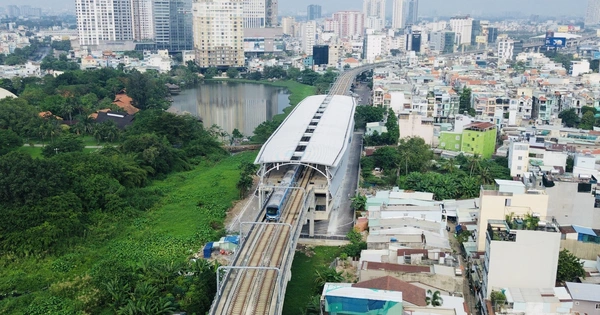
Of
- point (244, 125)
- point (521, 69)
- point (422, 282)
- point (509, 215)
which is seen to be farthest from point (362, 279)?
point (521, 69)

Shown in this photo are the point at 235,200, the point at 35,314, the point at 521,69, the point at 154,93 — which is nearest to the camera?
the point at 35,314

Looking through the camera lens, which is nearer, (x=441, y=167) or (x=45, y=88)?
(x=441, y=167)

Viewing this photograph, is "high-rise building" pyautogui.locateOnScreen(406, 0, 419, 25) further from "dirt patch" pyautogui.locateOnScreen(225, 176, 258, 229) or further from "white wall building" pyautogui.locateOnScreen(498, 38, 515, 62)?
"dirt patch" pyautogui.locateOnScreen(225, 176, 258, 229)

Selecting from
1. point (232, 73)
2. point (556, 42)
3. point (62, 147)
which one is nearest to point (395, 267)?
point (62, 147)

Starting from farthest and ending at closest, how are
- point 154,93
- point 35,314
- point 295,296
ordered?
point 154,93 → point 295,296 → point 35,314

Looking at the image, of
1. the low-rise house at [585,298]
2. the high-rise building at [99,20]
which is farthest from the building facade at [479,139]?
the high-rise building at [99,20]

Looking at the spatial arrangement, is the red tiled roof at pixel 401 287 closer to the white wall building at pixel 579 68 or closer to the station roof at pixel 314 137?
the station roof at pixel 314 137

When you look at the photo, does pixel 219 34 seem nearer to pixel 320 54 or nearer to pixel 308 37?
pixel 320 54

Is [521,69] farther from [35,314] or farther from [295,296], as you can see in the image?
[35,314]
